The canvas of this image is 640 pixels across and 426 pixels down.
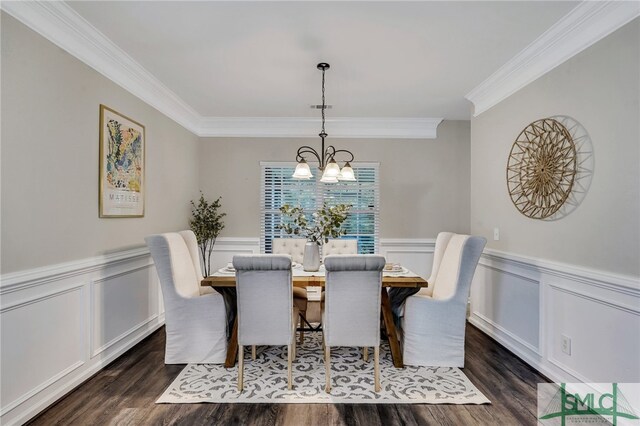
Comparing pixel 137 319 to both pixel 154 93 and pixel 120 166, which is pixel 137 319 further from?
pixel 154 93

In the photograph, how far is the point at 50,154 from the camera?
Result: 2160 millimetres

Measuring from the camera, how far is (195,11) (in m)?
2.14

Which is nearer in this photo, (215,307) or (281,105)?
(215,307)

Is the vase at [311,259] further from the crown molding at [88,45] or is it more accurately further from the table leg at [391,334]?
the crown molding at [88,45]

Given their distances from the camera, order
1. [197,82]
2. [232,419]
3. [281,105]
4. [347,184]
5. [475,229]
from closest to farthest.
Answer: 1. [232,419]
2. [197,82]
3. [475,229]
4. [281,105]
5. [347,184]

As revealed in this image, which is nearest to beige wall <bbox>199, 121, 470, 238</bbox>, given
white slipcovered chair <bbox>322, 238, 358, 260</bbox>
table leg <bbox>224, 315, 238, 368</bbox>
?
white slipcovered chair <bbox>322, 238, 358, 260</bbox>

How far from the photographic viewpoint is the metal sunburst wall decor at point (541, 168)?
7.83ft

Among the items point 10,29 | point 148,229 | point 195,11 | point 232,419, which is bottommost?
point 232,419

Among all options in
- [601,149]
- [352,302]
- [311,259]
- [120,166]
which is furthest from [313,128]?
[601,149]

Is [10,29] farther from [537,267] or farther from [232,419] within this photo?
[537,267]

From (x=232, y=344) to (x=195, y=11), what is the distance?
2502 mm

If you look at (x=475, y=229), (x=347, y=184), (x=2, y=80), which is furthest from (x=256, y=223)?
(x=2, y=80)

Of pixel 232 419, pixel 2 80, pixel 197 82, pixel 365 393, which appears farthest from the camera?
pixel 197 82

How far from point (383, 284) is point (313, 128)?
2856 millimetres
